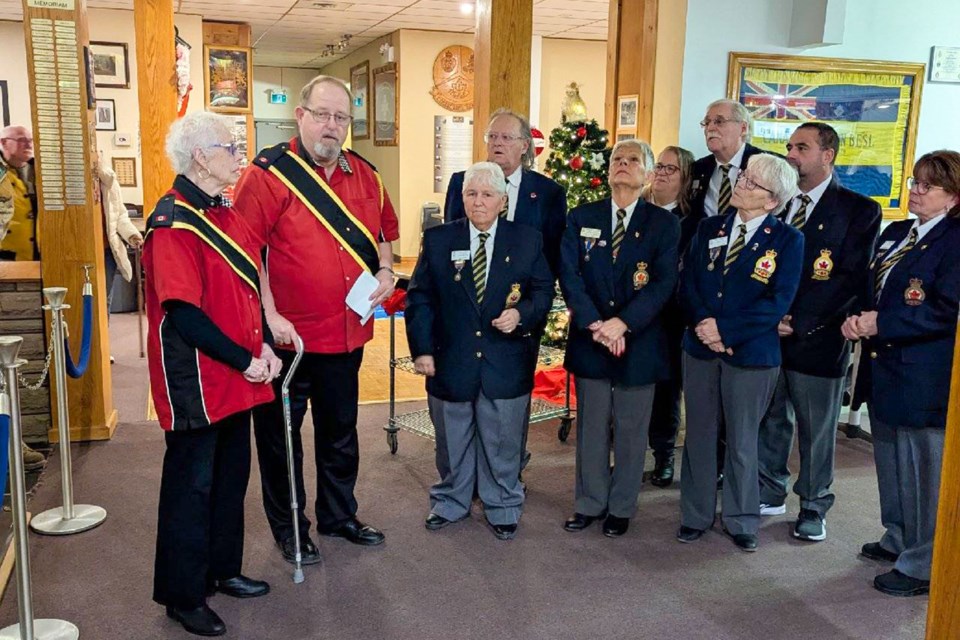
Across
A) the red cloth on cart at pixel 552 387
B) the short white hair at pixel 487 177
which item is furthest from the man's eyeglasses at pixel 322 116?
the red cloth on cart at pixel 552 387

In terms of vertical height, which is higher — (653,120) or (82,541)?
(653,120)

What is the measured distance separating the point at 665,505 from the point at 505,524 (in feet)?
2.57

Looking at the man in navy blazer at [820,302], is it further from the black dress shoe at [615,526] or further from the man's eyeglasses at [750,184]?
the black dress shoe at [615,526]

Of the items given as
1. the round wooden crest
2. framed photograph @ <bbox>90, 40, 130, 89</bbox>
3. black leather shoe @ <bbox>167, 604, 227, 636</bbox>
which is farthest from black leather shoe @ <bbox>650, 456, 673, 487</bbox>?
the round wooden crest

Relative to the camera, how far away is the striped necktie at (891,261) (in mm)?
2969

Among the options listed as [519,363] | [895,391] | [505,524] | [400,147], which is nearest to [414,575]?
[505,524]

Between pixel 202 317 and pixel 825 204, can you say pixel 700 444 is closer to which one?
pixel 825 204

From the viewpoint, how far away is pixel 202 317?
7.71 ft

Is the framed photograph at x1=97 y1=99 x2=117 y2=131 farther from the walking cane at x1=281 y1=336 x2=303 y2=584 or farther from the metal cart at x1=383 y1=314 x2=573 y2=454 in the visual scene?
the walking cane at x1=281 y1=336 x2=303 y2=584

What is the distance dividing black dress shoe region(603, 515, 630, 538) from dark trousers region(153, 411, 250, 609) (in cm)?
142

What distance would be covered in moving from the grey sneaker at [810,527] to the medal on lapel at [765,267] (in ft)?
3.30

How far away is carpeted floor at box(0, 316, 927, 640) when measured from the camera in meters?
2.69

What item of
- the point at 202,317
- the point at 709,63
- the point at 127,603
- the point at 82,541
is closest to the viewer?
the point at 202,317

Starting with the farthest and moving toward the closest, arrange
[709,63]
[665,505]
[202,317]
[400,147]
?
[400,147]
[709,63]
[665,505]
[202,317]
